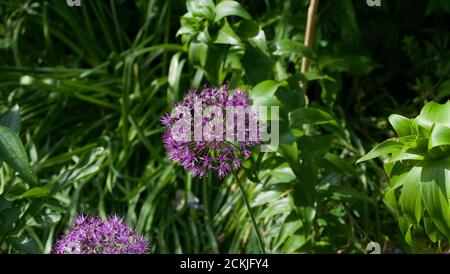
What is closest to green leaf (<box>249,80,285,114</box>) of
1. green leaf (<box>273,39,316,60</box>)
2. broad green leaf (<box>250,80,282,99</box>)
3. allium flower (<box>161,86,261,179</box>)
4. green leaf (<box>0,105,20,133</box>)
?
broad green leaf (<box>250,80,282,99</box>)

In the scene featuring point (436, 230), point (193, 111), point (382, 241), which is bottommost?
point (382, 241)

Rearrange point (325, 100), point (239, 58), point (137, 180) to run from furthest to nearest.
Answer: point (137, 180) → point (325, 100) → point (239, 58)

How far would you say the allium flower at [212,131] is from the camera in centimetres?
120

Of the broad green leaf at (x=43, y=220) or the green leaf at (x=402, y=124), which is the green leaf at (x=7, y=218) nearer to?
the broad green leaf at (x=43, y=220)

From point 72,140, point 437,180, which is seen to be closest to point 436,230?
point 437,180

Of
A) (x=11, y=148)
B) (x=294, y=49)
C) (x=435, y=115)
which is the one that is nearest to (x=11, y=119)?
(x=11, y=148)

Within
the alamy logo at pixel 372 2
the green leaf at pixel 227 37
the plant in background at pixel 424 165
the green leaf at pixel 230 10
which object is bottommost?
the plant in background at pixel 424 165

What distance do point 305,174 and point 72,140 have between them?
115 cm

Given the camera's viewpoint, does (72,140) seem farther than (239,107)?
Yes

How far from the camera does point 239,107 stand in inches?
47.9

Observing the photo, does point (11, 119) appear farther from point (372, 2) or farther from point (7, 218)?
point (372, 2)

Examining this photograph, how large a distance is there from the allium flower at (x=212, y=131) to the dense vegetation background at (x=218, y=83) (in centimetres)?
24

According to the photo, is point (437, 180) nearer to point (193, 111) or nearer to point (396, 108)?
point (193, 111)

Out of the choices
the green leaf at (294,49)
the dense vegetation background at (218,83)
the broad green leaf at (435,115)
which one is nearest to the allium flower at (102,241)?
the dense vegetation background at (218,83)
